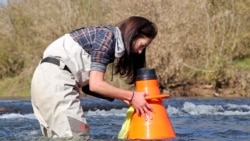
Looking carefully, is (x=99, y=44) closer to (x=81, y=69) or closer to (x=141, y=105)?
(x=81, y=69)

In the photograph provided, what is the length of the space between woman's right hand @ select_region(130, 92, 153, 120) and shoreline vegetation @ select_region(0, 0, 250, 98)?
20881 mm

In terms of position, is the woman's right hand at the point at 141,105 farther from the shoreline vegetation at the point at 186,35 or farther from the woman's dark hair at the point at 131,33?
the shoreline vegetation at the point at 186,35

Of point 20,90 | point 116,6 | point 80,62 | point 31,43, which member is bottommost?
point 20,90

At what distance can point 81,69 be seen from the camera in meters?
5.32

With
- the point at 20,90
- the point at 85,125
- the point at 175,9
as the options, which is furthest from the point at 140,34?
the point at 20,90

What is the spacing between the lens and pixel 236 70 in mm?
28969

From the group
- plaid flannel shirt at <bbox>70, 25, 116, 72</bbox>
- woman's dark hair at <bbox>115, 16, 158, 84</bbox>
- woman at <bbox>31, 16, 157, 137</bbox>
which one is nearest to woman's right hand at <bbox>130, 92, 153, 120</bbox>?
woman at <bbox>31, 16, 157, 137</bbox>

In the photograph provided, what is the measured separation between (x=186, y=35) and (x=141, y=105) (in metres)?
23.1

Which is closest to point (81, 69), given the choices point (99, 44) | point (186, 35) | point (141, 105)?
point (99, 44)

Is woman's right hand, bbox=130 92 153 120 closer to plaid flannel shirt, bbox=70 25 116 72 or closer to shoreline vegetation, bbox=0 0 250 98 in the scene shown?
plaid flannel shirt, bbox=70 25 116 72

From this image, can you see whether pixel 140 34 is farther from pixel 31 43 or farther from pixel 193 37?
pixel 31 43

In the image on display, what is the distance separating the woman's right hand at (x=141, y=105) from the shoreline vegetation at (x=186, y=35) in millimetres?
20881

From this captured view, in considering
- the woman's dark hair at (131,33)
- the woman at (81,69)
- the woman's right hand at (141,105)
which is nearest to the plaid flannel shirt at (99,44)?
the woman at (81,69)

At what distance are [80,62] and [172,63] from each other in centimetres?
2352
